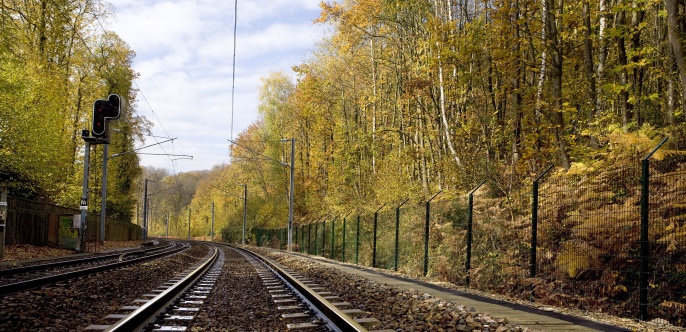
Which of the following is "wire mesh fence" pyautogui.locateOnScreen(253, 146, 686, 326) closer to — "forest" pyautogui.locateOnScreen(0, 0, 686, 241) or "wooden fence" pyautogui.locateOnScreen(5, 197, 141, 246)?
"forest" pyautogui.locateOnScreen(0, 0, 686, 241)

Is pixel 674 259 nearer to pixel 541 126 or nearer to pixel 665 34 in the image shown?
pixel 541 126

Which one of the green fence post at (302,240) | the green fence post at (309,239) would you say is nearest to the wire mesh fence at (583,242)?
the green fence post at (309,239)

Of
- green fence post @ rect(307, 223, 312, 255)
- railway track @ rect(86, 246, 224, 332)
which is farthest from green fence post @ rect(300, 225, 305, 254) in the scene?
railway track @ rect(86, 246, 224, 332)

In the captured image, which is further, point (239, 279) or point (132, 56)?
point (132, 56)

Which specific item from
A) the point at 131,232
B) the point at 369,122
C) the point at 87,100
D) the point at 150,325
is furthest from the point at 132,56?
the point at 150,325

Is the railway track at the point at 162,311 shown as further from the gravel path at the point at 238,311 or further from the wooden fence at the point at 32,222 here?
the wooden fence at the point at 32,222

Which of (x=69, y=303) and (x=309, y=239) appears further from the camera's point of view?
(x=309, y=239)

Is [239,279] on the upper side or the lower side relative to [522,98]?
lower

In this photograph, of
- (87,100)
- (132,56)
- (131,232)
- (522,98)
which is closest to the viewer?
(522,98)

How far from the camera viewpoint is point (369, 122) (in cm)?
3662

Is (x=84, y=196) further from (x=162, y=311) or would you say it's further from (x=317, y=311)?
(x=317, y=311)

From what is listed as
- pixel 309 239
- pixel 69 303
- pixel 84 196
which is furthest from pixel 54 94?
pixel 69 303

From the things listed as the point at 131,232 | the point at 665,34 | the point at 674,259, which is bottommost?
the point at 131,232

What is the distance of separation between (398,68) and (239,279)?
649 inches
